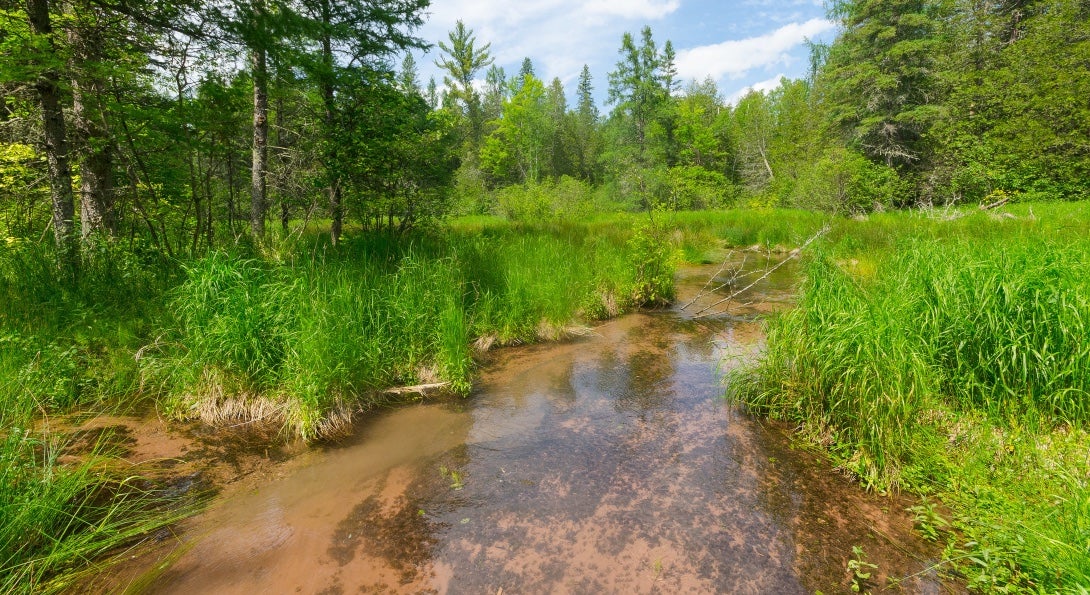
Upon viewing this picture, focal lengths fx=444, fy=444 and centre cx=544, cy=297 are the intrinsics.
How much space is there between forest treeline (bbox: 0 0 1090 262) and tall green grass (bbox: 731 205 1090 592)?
604cm

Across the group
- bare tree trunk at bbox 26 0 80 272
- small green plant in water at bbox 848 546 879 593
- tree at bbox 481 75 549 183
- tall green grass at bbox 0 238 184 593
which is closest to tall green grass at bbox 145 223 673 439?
tall green grass at bbox 0 238 184 593

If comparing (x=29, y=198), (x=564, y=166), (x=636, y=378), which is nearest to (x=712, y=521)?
(x=636, y=378)

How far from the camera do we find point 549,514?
2.99 meters

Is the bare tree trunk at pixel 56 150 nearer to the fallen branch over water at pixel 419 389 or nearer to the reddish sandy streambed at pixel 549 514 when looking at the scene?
the fallen branch over water at pixel 419 389

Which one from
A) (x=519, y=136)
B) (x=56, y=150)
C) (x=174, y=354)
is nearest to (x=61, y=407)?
(x=174, y=354)

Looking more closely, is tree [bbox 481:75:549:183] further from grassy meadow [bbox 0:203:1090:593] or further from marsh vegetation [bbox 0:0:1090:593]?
grassy meadow [bbox 0:203:1090:593]

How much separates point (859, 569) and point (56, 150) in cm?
823

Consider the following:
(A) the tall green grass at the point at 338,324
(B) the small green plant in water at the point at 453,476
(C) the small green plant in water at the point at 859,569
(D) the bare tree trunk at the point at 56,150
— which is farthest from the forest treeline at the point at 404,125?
(C) the small green plant in water at the point at 859,569

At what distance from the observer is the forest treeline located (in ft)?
16.9

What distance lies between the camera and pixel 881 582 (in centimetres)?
232

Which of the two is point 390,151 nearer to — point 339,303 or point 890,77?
point 339,303

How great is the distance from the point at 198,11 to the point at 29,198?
5226 millimetres

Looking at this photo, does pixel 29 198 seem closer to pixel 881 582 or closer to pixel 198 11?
pixel 198 11

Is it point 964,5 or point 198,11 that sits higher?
point 964,5
